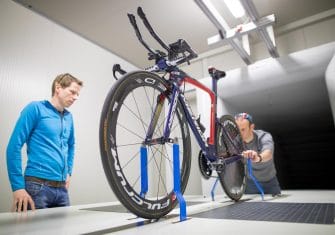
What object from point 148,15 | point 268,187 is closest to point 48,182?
point 268,187

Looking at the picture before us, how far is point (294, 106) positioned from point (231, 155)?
2.46 meters

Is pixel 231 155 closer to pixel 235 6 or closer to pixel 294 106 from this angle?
pixel 235 6

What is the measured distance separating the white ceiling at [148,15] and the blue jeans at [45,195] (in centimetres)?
227

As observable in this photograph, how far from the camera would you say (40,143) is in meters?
1.62

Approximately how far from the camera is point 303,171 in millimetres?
6383

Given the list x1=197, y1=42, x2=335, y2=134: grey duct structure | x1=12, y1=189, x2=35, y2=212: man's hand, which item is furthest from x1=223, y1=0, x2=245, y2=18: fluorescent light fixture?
x1=12, y1=189, x2=35, y2=212: man's hand

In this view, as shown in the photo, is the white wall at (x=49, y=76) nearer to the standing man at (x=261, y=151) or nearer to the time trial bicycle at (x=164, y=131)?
the time trial bicycle at (x=164, y=131)

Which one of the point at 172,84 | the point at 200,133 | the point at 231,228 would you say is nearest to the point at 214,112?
the point at 200,133

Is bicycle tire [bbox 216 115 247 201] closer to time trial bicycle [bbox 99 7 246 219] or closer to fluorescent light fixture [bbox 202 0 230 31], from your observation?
time trial bicycle [bbox 99 7 246 219]

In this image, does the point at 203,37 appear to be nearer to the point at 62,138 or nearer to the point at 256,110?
the point at 256,110

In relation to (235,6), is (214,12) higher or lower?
lower

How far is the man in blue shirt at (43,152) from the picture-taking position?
1433 mm

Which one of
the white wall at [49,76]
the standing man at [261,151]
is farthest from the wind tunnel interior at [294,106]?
the white wall at [49,76]

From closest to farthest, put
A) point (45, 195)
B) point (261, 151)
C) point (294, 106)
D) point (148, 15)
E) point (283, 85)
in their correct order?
point (45, 195), point (261, 151), point (283, 85), point (148, 15), point (294, 106)
